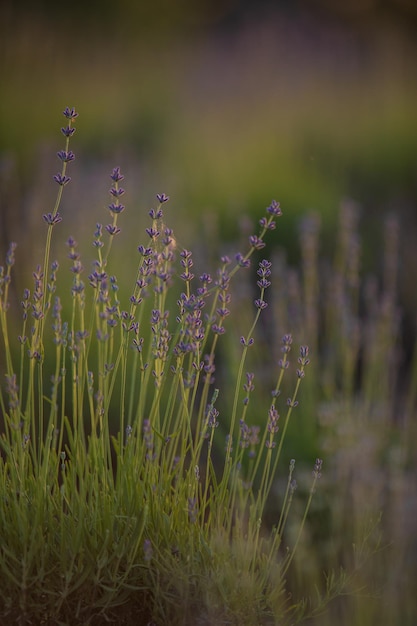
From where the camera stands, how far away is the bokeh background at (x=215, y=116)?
15.1 feet

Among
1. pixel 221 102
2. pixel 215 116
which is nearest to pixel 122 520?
pixel 215 116

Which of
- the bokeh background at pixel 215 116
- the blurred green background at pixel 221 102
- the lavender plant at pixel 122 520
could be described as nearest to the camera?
the lavender plant at pixel 122 520

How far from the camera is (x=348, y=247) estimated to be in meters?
3.23

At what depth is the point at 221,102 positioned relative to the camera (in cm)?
697

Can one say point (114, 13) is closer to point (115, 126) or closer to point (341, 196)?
point (115, 126)

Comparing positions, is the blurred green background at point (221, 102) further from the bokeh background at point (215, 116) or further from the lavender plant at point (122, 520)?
the lavender plant at point (122, 520)

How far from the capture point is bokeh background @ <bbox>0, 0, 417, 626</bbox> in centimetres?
459

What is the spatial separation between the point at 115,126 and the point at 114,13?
2.38m

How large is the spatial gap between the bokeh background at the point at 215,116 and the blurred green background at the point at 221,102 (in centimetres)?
2

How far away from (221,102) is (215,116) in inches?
9.9

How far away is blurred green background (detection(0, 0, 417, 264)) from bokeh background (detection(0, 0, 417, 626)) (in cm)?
2

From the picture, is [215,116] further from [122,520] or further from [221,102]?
[122,520]

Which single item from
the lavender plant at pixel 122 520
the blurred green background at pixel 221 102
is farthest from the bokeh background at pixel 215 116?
the lavender plant at pixel 122 520

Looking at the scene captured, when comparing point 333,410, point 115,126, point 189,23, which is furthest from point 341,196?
point 189,23
